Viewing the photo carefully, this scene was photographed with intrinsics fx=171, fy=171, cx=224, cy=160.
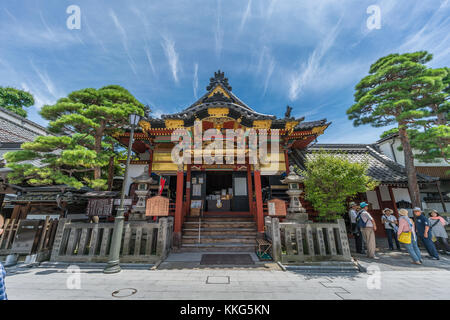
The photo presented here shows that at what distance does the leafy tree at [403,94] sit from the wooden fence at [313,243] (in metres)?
6.05

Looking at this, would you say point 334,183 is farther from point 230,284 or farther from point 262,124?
Answer: point 230,284

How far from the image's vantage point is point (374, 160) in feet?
40.0

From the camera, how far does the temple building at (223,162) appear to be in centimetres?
840

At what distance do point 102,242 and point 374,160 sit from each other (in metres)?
16.3

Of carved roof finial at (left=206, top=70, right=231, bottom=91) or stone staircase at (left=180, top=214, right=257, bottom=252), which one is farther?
carved roof finial at (left=206, top=70, right=231, bottom=91)

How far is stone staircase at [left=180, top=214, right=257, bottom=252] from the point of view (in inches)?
280

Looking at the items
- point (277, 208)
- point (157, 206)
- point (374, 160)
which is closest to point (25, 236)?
point (157, 206)

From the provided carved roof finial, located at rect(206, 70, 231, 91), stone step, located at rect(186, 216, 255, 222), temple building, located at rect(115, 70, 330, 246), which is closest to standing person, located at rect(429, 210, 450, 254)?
temple building, located at rect(115, 70, 330, 246)

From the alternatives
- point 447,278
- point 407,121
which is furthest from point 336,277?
point 407,121

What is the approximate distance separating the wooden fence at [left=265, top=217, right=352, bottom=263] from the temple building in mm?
2135

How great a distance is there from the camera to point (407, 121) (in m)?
8.75

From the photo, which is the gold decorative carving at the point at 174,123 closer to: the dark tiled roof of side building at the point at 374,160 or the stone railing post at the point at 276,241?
the stone railing post at the point at 276,241

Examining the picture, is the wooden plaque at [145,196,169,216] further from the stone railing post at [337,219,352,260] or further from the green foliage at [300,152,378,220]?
the stone railing post at [337,219,352,260]

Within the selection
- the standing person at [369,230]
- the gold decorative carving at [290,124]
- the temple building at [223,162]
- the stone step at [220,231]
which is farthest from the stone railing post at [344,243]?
the gold decorative carving at [290,124]
